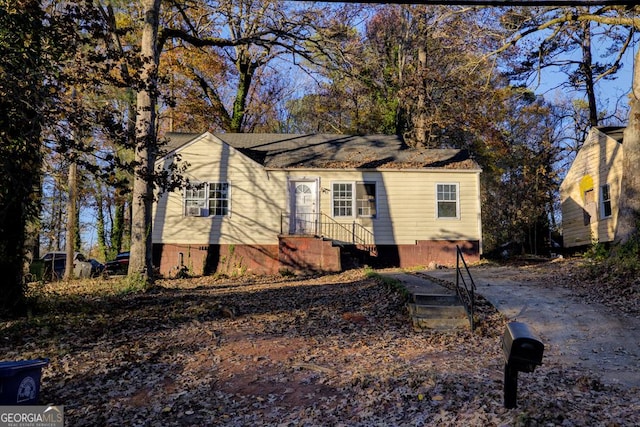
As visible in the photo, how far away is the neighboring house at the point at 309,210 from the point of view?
54.5 ft

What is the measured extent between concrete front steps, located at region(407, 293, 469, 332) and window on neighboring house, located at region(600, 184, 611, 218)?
13403mm

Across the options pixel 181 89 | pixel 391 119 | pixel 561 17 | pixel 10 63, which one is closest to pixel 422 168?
pixel 561 17

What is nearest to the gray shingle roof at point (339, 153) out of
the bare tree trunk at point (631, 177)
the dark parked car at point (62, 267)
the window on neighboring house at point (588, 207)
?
the window on neighboring house at point (588, 207)

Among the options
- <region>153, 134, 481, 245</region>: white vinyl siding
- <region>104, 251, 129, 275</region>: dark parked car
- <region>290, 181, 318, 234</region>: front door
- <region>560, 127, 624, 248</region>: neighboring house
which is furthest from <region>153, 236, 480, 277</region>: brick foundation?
<region>104, 251, 129, 275</region>: dark parked car

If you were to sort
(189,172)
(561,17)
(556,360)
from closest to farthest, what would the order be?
1. (556,360)
2. (561,17)
3. (189,172)

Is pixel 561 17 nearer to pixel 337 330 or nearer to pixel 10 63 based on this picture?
pixel 337 330

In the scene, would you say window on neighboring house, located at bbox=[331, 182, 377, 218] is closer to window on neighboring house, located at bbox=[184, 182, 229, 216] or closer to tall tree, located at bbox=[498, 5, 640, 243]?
window on neighboring house, located at bbox=[184, 182, 229, 216]

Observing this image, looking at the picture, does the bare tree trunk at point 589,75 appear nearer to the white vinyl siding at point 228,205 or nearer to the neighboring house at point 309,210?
the neighboring house at point 309,210

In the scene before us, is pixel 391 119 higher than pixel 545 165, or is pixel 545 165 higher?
pixel 391 119

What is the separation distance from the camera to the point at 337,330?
718 cm

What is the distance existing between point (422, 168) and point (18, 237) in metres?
13.5

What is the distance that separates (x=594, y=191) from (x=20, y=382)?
2074cm

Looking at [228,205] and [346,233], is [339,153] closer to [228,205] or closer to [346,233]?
[346,233]

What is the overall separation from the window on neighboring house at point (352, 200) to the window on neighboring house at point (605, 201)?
9.33 m
